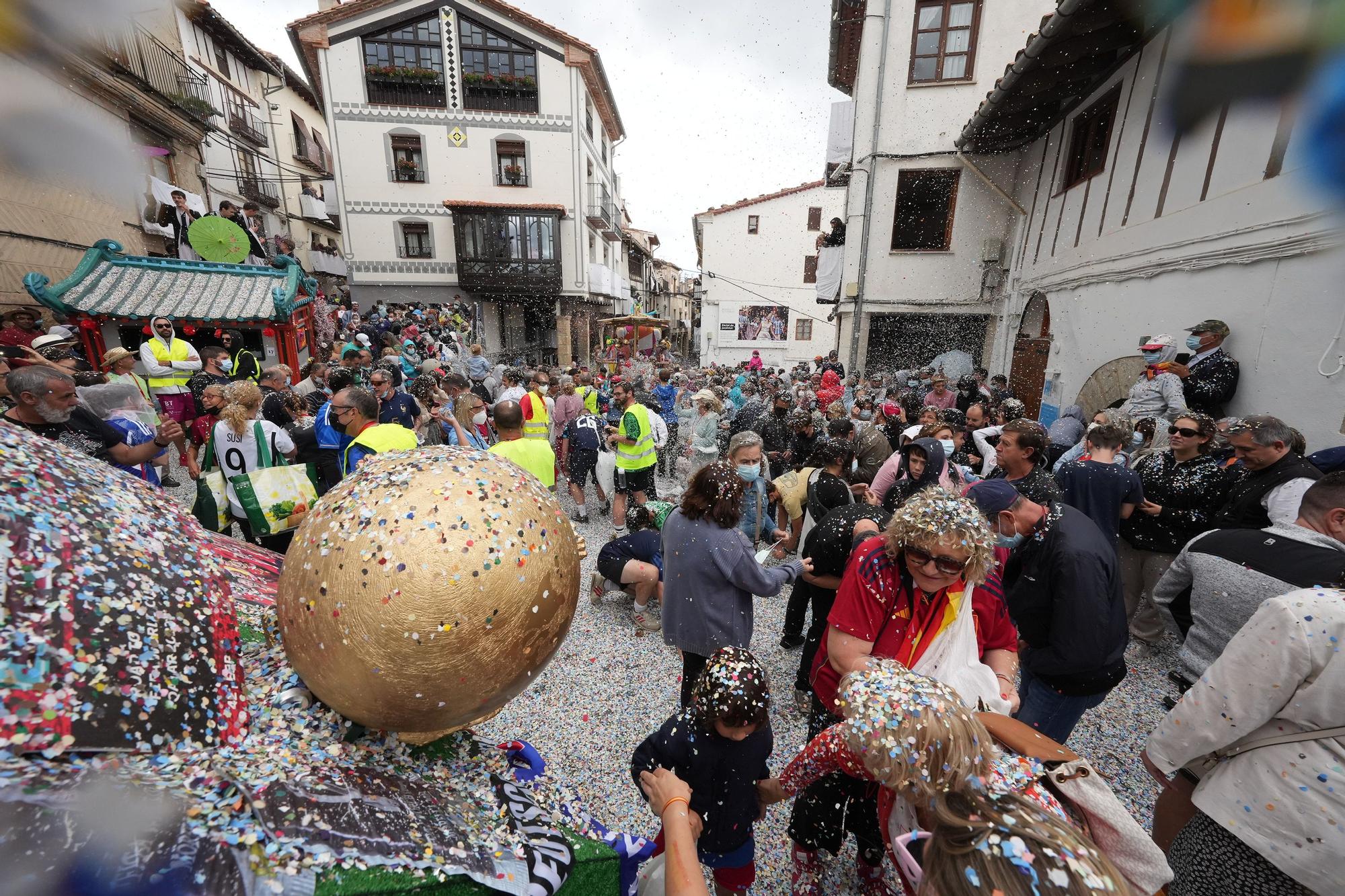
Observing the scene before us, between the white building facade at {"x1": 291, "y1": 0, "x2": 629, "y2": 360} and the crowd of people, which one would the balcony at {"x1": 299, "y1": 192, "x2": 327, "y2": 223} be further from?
the crowd of people

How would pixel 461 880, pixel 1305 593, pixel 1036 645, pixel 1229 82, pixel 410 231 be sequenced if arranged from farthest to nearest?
pixel 410 231
pixel 1229 82
pixel 1036 645
pixel 1305 593
pixel 461 880

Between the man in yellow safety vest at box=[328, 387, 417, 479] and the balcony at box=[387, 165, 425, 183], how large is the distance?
20.2 meters

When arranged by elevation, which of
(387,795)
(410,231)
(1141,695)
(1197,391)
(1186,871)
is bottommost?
(1141,695)

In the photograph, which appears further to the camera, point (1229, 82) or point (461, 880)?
point (1229, 82)

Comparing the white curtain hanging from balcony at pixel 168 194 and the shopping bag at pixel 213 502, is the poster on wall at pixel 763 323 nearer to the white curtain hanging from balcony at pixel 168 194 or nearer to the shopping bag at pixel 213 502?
the shopping bag at pixel 213 502

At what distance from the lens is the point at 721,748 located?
5.86 feet

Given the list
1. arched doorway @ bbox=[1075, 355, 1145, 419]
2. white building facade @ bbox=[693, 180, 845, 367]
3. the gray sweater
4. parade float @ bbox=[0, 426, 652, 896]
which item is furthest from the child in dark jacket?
white building facade @ bbox=[693, 180, 845, 367]

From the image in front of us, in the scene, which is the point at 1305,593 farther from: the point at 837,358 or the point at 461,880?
the point at 837,358

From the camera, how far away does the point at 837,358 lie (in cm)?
1381

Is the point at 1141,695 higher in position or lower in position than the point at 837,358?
lower

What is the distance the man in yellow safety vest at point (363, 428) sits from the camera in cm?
264

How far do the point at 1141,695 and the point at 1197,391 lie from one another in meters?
2.80

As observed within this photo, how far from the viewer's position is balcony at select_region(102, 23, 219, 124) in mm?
723

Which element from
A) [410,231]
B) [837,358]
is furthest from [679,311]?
[837,358]
